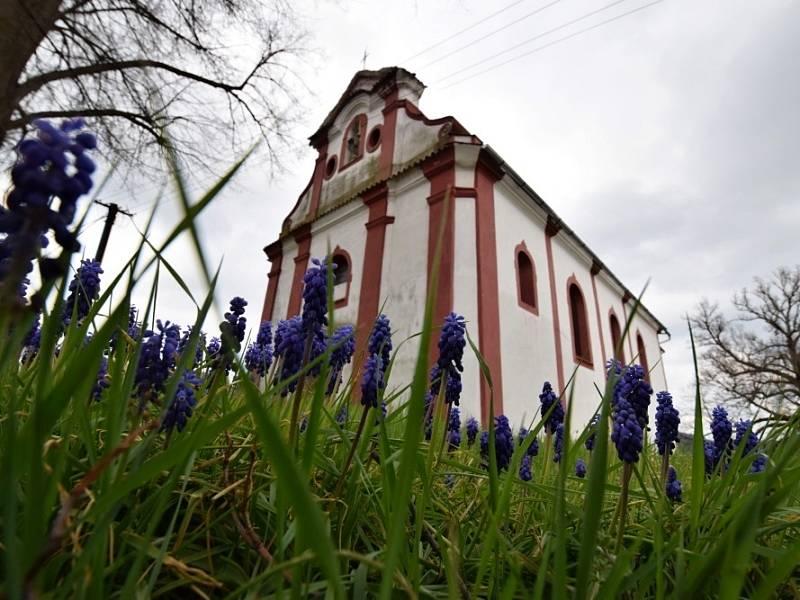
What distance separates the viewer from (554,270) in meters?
12.2

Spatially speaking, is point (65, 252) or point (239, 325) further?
point (239, 325)

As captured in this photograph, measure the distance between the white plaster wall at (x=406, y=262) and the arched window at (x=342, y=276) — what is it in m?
1.28

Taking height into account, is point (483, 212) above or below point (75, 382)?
above

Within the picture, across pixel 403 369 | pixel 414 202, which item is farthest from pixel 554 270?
pixel 403 369

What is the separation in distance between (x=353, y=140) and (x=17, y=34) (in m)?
9.58

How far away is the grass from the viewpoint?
0.46 metres

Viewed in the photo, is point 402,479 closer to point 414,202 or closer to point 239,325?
point 239,325

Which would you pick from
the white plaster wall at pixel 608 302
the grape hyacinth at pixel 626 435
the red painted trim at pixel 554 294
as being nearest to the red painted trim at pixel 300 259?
the red painted trim at pixel 554 294

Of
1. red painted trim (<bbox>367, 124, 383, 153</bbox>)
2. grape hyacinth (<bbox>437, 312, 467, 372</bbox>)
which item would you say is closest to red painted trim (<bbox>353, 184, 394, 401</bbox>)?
red painted trim (<bbox>367, 124, 383, 153</bbox>)

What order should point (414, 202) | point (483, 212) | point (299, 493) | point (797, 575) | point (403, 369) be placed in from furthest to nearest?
point (414, 202)
point (483, 212)
point (403, 369)
point (797, 575)
point (299, 493)

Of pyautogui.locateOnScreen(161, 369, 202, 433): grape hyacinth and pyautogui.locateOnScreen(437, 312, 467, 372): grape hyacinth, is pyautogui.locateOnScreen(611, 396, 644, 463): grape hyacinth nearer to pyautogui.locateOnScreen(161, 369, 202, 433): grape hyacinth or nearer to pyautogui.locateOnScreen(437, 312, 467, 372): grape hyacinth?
pyautogui.locateOnScreen(437, 312, 467, 372): grape hyacinth

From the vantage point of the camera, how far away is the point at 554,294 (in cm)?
1171

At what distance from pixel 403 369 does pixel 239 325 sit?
7.31 meters

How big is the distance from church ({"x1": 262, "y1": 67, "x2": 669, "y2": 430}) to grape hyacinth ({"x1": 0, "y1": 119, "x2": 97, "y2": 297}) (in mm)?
6660
